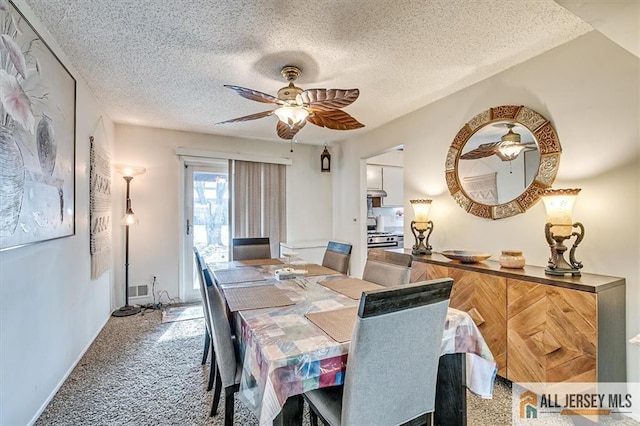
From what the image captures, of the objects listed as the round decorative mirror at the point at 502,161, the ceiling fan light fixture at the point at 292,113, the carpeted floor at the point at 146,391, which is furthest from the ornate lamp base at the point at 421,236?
the ceiling fan light fixture at the point at 292,113

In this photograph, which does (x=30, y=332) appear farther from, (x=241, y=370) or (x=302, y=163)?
(x=302, y=163)

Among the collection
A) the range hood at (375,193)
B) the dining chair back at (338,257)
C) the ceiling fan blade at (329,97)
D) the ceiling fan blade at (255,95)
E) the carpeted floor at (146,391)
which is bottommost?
the carpeted floor at (146,391)

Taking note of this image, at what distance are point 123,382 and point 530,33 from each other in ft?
12.3

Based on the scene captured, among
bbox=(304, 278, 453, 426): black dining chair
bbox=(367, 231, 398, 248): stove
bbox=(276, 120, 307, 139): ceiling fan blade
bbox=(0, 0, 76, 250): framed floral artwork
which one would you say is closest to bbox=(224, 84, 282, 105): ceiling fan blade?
bbox=(276, 120, 307, 139): ceiling fan blade

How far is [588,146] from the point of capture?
203 centimetres

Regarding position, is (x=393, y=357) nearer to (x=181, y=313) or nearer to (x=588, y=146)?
(x=588, y=146)

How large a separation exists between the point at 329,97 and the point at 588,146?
1.78 metres

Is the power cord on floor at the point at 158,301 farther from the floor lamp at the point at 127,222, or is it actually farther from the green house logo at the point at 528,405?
the green house logo at the point at 528,405

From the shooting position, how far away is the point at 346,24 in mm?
1896

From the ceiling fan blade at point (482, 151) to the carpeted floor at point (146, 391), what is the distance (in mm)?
1850

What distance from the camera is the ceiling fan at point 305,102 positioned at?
1.94 meters

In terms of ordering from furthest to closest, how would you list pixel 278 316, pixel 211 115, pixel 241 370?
pixel 211 115 → pixel 241 370 → pixel 278 316

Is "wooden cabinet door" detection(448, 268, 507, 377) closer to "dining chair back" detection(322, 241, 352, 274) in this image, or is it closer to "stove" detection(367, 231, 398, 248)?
"dining chair back" detection(322, 241, 352, 274)

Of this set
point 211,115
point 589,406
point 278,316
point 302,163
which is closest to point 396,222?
point 302,163
